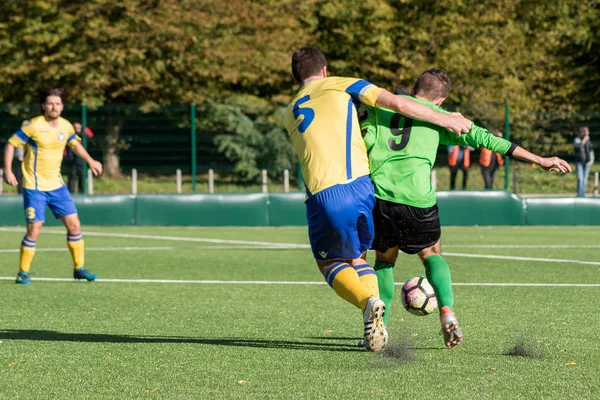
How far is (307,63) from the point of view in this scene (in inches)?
254

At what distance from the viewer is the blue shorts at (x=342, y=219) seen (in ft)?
20.1

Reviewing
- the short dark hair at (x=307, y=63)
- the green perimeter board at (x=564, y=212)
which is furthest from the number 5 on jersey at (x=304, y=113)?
the green perimeter board at (x=564, y=212)

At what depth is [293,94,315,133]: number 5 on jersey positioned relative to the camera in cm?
628

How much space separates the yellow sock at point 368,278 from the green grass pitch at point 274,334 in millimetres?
393

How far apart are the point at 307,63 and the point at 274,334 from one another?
6.30ft

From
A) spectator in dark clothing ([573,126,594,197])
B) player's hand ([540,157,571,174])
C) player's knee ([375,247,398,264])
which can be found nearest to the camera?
player's hand ([540,157,571,174])

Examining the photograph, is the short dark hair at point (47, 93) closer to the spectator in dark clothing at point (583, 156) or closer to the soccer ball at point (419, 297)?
the soccer ball at point (419, 297)

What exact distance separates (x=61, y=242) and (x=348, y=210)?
11222mm

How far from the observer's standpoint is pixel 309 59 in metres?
6.45

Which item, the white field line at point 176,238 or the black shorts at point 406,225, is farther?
the white field line at point 176,238

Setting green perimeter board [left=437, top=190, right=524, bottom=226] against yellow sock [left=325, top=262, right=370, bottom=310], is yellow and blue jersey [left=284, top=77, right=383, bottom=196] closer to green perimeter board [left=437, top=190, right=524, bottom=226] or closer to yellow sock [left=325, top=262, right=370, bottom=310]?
yellow sock [left=325, top=262, right=370, bottom=310]

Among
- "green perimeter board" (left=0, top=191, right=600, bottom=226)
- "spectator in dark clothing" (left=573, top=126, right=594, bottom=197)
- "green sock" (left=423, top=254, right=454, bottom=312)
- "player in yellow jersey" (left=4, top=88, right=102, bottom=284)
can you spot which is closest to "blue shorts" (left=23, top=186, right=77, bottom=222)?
"player in yellow jersey" (left=4, top=88, right=102, bottom=284)

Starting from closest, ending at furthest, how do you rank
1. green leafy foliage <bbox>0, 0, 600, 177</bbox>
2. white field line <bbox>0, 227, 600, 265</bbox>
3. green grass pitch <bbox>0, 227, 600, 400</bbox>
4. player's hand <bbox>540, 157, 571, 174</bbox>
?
green grass pitch <bbox>0, 227, 600, 400</bbox> → player's hand <bbox>540, 157, 571, 174</bbox> → white field line <bbox>0, 227, 600, 265</bbox> → green leafy foliage <bbox>0, 0, 600, 177</bbox>

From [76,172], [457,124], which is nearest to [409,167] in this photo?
[457,124]
